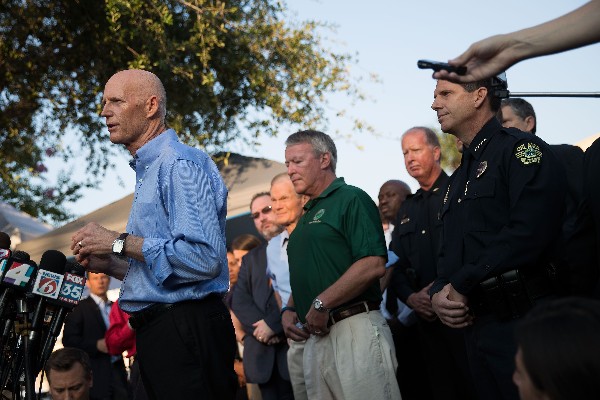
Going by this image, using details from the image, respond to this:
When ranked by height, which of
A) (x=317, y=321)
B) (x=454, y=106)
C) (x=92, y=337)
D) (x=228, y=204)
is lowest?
(x=317, y=321)

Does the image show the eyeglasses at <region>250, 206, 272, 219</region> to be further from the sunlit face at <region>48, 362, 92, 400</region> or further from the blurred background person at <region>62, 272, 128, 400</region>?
the sunlit face at <region>48, 362, 92, 400</region>

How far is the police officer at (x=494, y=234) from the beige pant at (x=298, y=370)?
1676 millimetres

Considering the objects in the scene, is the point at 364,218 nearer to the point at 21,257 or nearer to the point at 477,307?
the point at 477,307

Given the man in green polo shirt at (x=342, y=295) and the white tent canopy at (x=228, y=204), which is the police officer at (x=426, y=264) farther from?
the white tent canopy at (x=228, y=204)

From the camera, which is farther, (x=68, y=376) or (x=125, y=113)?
(x=68, y=376)

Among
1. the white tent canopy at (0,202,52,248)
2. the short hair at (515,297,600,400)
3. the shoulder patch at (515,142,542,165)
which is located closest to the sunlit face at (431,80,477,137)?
the shoulder patch at (515,142,542,165)

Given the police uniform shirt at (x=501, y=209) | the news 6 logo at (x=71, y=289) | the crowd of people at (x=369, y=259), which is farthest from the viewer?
the news 6 logo at (x=71, y=289)

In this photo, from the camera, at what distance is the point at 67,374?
6.13m

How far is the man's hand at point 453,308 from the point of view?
13.6 ft

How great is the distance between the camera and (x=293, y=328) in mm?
5730

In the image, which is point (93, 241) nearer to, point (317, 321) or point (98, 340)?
point (317, 321)

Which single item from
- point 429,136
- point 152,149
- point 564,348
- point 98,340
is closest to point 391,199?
point 429,136

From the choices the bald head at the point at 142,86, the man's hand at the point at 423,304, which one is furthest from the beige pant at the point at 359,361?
the bald head at the point at 142,86

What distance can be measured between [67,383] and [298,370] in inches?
65.1
